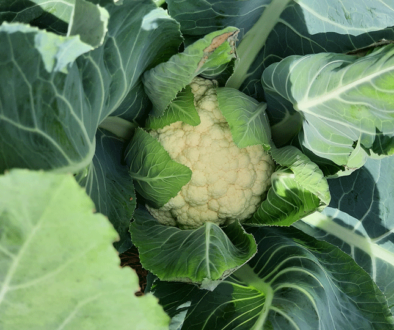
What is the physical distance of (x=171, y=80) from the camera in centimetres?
86

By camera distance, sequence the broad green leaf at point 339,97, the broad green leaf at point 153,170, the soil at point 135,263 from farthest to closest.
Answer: the soil at point 135,263 → the broad green leaf at point 153,170 → the broad green leaf at point 339,97

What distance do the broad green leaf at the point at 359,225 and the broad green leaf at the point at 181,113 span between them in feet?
1.57

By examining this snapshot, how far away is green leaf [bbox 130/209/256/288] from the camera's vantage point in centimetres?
81

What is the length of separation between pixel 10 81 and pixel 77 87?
11cm

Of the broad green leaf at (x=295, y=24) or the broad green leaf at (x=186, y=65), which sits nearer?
the broad green leaf at (x=186, y=65)

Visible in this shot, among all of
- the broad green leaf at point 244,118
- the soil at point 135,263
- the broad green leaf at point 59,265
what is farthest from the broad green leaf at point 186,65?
the soil at point 135,263

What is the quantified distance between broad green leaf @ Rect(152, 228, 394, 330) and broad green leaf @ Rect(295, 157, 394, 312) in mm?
125

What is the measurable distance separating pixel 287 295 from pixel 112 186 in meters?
0.47

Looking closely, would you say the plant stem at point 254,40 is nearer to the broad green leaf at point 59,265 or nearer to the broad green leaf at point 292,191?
the broad green leaf at point 292,191

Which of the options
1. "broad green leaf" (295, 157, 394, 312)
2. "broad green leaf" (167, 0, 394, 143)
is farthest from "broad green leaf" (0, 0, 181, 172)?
"broad green leaf" (295, 157, 394, 312)

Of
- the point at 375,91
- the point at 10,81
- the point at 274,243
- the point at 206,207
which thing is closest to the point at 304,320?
the point at 274,243

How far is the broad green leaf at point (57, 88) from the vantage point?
23.3 inches

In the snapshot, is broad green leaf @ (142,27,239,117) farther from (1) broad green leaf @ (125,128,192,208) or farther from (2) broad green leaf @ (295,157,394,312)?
(2) broad green leaf @ (295,157,394,312)

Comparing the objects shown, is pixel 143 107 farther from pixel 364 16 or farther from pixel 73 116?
pixel 364 16
